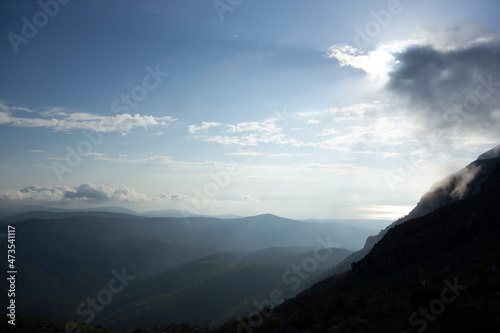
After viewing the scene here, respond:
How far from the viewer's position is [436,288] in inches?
672

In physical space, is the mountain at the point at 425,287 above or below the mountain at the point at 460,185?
below

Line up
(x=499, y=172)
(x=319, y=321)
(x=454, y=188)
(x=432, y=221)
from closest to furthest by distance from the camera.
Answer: (x=319, y=321) < (x=432, y=221) < (x=499, y=172) < (x=454, y=188)

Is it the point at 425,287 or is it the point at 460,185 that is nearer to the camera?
the point at 425,287

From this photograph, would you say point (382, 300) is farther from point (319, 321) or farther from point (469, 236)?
point (469, 236)

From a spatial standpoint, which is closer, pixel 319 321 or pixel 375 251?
pixel 319 321

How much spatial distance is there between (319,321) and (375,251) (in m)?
35.9

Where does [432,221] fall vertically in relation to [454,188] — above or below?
below

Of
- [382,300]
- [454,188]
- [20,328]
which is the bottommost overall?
[20,328]

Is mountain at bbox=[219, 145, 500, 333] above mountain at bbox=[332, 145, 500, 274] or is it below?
below

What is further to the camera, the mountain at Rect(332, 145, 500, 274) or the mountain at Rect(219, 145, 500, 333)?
the mountain at Rect(332, 145, 500, 274)

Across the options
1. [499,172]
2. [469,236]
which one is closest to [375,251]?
[469,236]

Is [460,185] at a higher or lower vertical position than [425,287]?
higher

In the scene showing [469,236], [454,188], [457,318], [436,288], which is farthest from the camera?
[454,188]

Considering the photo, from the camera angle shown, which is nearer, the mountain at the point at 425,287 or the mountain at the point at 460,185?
the mountain at the point at 425,287
